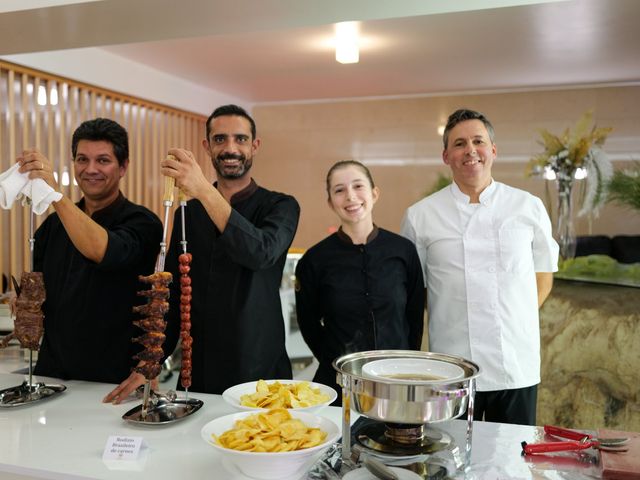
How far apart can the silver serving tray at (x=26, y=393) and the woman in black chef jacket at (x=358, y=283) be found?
0.92 m

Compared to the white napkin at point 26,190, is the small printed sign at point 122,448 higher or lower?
lower

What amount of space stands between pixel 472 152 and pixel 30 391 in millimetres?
1751

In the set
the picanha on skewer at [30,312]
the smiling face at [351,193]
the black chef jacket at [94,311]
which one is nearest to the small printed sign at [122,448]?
the picanha on skewer at [30,312]

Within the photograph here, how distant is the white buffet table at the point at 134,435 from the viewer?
1348mm

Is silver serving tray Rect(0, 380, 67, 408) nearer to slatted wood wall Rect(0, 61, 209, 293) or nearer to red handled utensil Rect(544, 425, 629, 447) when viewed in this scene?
red handled utensil Rect(544, 425, 629, 447)

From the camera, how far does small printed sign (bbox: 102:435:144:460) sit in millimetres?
1427

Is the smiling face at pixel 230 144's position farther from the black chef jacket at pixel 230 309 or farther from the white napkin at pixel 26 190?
the white napkin at pixel 26 190

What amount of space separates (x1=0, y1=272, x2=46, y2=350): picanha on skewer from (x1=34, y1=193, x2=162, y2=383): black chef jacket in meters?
0.20

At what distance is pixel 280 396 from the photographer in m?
1.62

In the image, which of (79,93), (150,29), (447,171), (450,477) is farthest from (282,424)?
(447,171)

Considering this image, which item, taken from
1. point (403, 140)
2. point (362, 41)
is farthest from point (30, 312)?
point (403, 140)

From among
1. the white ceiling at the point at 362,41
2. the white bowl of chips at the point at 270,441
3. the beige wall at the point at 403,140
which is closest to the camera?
the white bowl of chips at the point at 270,441

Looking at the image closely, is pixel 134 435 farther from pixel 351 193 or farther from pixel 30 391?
pixel 351 193

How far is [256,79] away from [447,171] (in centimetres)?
251
